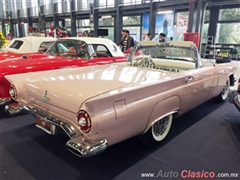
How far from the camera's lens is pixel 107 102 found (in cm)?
186

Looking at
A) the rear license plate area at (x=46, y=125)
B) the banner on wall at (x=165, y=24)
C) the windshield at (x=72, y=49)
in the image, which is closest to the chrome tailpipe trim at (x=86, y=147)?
the rear license plate area at (x=46, y=125)

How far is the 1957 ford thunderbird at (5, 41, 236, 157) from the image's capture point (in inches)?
72.8

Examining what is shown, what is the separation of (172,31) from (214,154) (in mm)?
11669

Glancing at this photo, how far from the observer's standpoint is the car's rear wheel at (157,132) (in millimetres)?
2570

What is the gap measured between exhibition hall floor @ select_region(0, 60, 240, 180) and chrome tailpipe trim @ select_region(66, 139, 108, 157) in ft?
1.71

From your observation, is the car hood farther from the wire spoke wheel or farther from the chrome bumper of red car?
the wire spoke wheel

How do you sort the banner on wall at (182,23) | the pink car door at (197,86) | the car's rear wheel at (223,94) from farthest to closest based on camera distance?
the banner on wall at (182,23) < the car's rear wheel at (223,94) < the pink car door at (197,86)

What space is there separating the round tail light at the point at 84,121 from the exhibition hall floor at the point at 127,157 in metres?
0.66

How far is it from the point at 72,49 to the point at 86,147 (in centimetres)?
337

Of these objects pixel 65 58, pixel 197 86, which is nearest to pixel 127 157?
pixel 197 86

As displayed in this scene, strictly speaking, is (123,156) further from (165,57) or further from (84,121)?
(165,57)

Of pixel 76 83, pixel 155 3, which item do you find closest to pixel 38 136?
pixel 76 83

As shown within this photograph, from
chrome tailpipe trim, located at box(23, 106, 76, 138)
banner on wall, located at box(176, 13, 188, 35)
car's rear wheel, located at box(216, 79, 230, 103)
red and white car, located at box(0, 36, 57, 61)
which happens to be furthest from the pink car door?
banner on wall, located at box(176, 13, 188, 35)

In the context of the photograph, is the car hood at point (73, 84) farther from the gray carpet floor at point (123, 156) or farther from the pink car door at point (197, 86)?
the gray carpet floor at point (123, 156)
